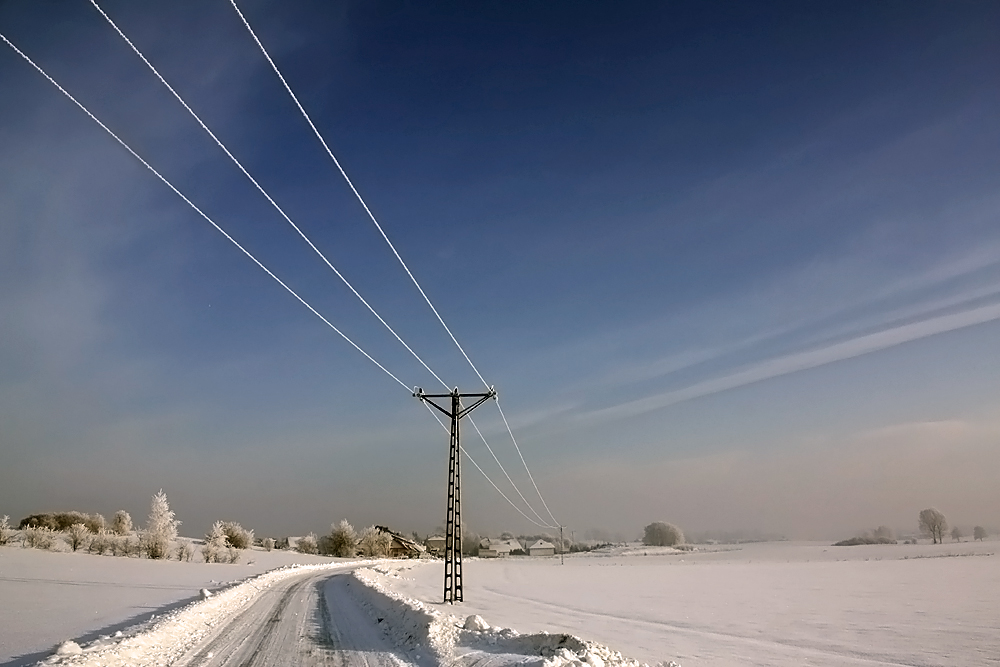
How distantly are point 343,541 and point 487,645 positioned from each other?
145976 millimetres

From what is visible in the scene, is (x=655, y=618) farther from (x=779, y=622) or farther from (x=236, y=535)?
(x=236, y=535)

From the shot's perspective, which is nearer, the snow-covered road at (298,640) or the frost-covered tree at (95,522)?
the snow-covered road at (298,640)

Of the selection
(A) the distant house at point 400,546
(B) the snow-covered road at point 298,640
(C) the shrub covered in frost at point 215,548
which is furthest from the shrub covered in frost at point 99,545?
(A) the distant house at point 400,546

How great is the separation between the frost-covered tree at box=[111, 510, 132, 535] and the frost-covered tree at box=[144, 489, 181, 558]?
110 feet

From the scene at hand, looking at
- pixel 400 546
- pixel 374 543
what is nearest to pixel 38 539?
pixel 374 543

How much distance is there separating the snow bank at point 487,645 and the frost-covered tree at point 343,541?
139187 mm

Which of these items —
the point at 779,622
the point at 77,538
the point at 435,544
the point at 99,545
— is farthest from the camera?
the point at 435,544

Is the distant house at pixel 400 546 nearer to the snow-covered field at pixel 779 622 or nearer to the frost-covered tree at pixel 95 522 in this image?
the frost-covered tree at pixel 95 522

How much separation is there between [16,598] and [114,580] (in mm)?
17109

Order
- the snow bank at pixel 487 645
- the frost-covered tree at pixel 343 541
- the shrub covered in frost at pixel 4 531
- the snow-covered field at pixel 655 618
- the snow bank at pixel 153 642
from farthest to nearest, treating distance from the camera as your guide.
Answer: the frost-covered tree at pixel 343 541
the shrub covered in frost at pixel 4 531
the snow-covered field at pixel 655 618
the snow bank at pixel 487 645
the snow bank at pixel 153 642

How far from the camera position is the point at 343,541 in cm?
14975

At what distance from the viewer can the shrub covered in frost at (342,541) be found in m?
149

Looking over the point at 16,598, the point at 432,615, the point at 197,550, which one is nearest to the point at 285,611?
the point at 432,615

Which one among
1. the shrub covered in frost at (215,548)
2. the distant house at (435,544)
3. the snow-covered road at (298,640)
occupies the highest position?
the snow-covered road at (298,640)
